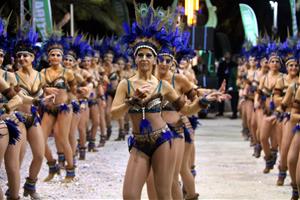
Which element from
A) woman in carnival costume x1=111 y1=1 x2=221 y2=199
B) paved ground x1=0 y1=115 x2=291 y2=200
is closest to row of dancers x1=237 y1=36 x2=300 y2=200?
paved ground x1=0 y1=115 x2=291 y2=200

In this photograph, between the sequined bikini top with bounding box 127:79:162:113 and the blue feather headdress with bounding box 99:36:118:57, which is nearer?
the sequined bikini top with bounding box 127:79:162:113

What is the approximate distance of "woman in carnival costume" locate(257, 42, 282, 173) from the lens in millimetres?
14672

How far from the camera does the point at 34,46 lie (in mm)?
11648

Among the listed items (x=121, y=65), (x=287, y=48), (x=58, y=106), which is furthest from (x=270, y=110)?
(x=121, y=65)

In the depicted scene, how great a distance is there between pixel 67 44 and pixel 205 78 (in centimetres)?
1655

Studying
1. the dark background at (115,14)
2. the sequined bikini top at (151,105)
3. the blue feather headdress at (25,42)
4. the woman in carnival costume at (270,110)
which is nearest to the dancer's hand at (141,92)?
the sequined bikini top at (151,105)

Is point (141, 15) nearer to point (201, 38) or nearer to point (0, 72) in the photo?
point (0, 72)

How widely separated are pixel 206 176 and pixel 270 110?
167 cm

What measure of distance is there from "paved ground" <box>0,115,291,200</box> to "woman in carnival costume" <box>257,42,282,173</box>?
35 centimetres

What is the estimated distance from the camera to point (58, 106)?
13.2 m

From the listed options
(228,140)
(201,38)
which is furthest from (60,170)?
(201,38)

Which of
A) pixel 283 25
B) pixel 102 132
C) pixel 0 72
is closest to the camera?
pixel 0 72

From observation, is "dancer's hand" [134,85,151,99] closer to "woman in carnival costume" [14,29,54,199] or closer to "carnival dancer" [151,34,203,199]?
"carnival dancer" [151,34,203,199]

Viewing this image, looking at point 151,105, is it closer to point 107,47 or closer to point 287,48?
point 287,48
